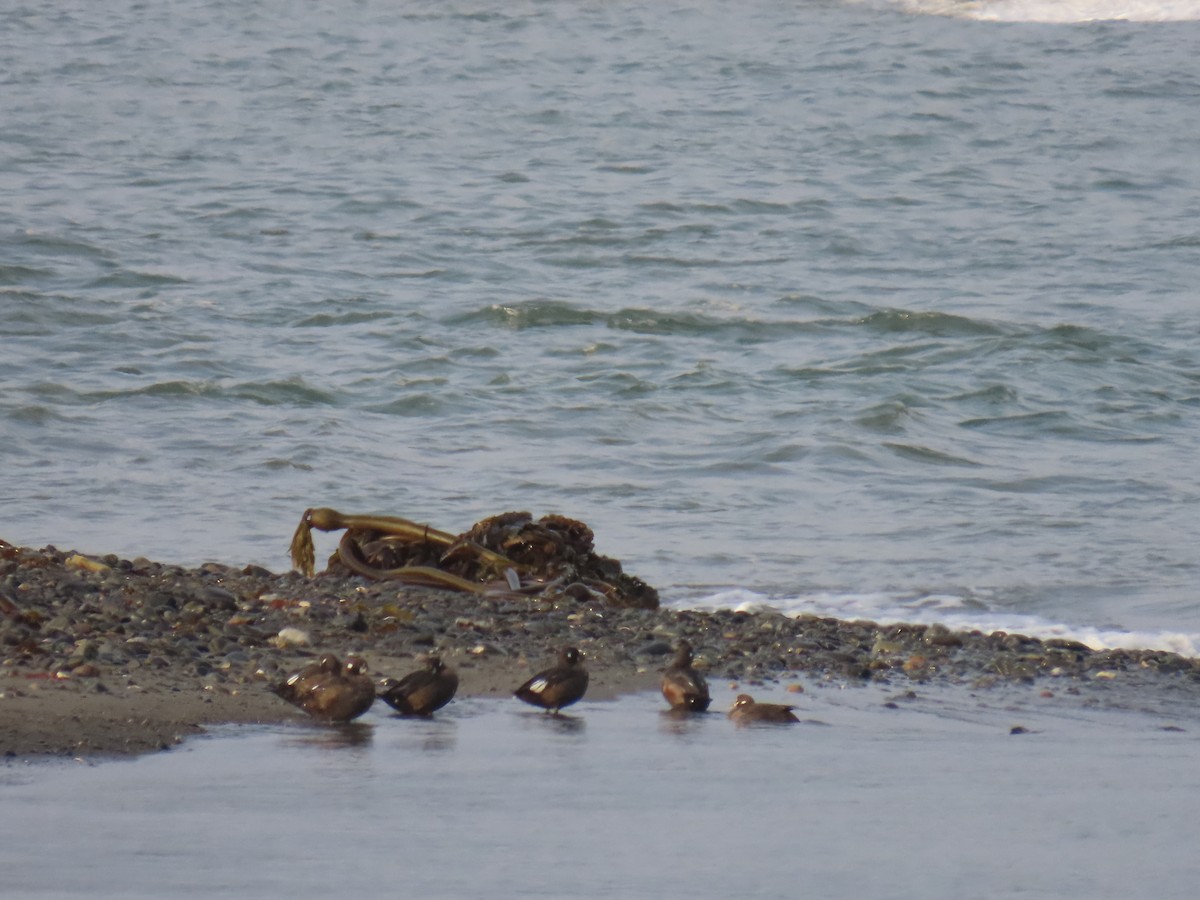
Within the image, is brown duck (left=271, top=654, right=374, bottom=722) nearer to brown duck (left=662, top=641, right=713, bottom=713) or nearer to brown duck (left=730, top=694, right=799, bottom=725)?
brown duck (left=662, top=641, right=713, bottom=713)

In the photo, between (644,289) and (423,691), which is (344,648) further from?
(644,289)

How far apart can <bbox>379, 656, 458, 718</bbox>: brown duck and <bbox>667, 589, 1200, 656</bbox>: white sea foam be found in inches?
95.4

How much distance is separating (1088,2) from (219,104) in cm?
1354

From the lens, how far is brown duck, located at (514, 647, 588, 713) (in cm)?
513

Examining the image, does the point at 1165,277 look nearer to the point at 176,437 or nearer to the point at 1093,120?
the point at 1093,120

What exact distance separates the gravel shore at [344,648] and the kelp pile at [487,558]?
119 millimetres

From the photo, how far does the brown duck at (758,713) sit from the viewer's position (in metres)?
5.12

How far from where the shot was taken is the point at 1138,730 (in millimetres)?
5395

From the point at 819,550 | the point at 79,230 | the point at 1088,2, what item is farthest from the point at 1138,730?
the point at 1088,2

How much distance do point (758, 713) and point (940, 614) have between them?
8.24 feet

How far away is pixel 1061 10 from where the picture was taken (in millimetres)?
28094

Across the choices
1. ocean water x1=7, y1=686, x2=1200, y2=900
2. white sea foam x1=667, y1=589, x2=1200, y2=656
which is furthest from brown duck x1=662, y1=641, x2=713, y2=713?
white sea foam x1=667, y1=589, x2=1200, y2=656

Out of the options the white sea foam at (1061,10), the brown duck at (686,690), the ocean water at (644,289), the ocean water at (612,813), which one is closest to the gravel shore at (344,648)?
the brown duck at (686,690)

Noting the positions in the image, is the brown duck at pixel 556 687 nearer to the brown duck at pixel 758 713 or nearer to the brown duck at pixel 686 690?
the brown duck at pixel 686 690
